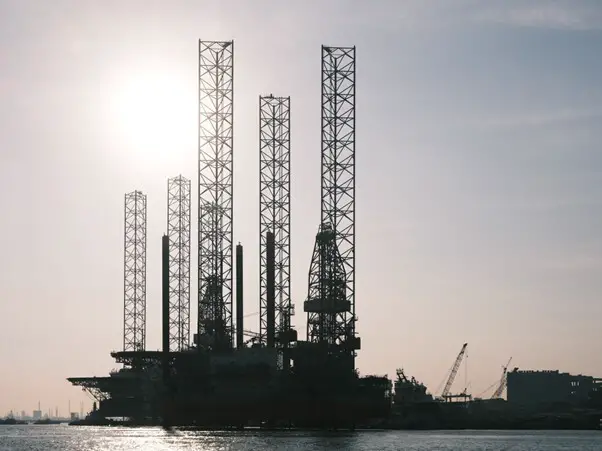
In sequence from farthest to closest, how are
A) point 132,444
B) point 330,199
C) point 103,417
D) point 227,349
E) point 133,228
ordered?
1. point 103,417
2. point 133,228
3. point 227,349
4. point 330,199
5. point 132,444

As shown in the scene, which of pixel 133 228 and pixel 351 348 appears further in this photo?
pixel 133 228

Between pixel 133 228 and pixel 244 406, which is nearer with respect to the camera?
pixel 244 406

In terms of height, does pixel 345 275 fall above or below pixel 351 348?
above

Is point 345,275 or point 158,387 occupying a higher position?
point 345,275

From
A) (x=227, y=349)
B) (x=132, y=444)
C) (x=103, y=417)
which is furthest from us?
(x=103, y=417)

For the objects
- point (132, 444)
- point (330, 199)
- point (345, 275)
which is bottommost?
point (132, 444)

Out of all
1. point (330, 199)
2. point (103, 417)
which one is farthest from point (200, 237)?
point (103, 417)

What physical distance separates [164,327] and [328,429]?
23815 mm

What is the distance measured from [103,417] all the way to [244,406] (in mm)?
50371

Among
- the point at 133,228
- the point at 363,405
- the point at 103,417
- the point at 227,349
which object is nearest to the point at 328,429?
the point at 363,405

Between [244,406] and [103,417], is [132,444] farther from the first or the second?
[103,417]

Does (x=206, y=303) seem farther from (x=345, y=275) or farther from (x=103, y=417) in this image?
(x=103, y=417)

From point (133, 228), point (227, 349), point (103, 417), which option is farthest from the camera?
point (103, 417)

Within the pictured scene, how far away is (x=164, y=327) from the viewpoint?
452 feet
